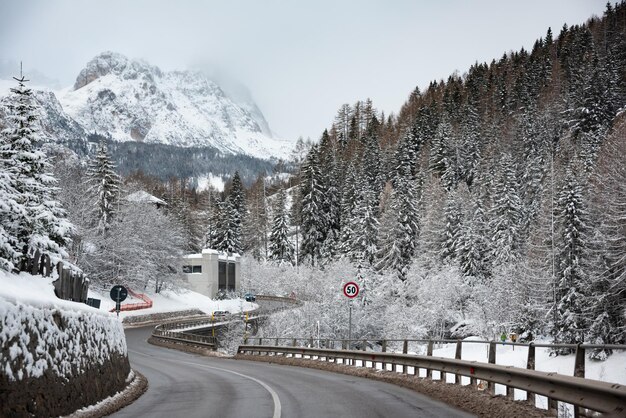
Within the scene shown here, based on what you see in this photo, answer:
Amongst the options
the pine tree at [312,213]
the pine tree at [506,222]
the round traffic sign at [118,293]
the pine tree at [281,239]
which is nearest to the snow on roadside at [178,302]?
the pine tree at [281,239]

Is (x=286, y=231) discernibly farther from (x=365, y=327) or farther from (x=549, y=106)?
(x=549, y=106)

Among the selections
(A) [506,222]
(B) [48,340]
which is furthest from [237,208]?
(B) [48,340]

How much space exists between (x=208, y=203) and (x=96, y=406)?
146767 mm

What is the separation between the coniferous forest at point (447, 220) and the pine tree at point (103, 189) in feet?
0.75

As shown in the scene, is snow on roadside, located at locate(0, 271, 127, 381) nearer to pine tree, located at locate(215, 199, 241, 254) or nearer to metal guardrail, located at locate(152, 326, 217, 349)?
metal guardrail, located at locate(152, 326, 217, 349)

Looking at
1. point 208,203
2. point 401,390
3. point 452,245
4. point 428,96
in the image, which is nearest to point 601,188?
point 452,245

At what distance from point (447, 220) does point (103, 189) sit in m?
40.8

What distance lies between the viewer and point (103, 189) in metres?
66.8

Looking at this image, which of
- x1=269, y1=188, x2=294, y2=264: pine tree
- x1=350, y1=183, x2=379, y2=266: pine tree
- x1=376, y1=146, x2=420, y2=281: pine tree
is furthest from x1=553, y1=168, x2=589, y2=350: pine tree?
x1=269, y1=188, x2=294, y2=264: pine tree

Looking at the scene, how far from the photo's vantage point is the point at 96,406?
32.7ft

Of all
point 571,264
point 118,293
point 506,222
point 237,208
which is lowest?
point 118,293

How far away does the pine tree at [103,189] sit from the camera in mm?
66562

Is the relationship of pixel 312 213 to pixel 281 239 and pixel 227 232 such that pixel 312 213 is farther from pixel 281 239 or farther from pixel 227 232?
pixel 227 232

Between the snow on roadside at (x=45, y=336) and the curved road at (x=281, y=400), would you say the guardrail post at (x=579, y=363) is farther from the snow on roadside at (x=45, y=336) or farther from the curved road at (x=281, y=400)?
Answer: the snow on roadside at (x=45, y=336)
